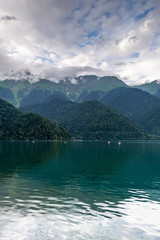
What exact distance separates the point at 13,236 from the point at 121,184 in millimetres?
33653

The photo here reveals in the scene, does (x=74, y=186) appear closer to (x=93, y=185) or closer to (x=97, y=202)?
(x=93, y=185)

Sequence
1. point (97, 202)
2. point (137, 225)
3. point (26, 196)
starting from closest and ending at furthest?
point (137, 225)
point (97, 202)
point (26, 196)

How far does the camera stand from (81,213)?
30.2 meters

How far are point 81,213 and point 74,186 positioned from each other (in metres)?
18.1

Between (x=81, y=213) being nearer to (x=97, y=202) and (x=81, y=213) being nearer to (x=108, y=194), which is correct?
(x=97, y=202)

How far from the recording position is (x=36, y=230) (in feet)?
80.8

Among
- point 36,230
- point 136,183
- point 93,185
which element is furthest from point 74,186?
point 36,230

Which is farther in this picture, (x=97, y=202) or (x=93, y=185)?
(x=93, y=185)

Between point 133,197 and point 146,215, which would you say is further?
point 133,197

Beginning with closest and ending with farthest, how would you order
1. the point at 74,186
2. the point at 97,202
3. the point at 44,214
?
the point at 44,214, the point at 97,202, the point at 74,186

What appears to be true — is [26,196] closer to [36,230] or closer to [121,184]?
[36,230]

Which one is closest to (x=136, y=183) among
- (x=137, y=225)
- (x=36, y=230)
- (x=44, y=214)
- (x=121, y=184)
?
(x=121, y=184)

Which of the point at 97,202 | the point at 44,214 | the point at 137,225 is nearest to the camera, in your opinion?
the point at 137,225

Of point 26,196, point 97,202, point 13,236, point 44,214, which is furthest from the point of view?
point 26,196
